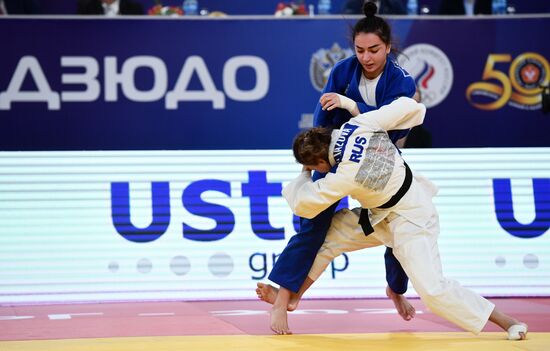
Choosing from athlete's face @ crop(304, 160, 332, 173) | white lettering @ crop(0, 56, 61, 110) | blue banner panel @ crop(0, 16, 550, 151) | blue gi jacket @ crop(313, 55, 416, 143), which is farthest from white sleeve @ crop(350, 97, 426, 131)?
white lettering @ crop(0, 56, 61, 110)

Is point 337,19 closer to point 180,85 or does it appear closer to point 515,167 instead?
point 180,85

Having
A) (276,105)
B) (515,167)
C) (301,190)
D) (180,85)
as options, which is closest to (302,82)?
(276,105)

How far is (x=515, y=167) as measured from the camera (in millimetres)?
5520

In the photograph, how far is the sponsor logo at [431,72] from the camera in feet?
25.6

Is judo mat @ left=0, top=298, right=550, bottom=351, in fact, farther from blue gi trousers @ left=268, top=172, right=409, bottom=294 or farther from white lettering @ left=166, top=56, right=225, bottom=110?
white lettering @ left=166, top=56, right=225, bottom=110

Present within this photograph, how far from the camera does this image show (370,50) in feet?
12.8

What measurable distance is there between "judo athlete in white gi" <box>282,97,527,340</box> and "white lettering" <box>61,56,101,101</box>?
4.14 m

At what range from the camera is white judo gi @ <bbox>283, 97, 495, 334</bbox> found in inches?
145

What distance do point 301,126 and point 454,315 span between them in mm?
4263

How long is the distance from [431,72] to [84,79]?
3.00 meters

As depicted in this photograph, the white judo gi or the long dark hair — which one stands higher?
the long dark hair

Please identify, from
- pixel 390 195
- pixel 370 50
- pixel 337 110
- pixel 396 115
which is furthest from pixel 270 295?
pixel 370 50

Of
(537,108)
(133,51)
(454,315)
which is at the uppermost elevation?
(133,51)

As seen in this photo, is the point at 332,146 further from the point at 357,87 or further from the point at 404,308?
the point at 404,308
